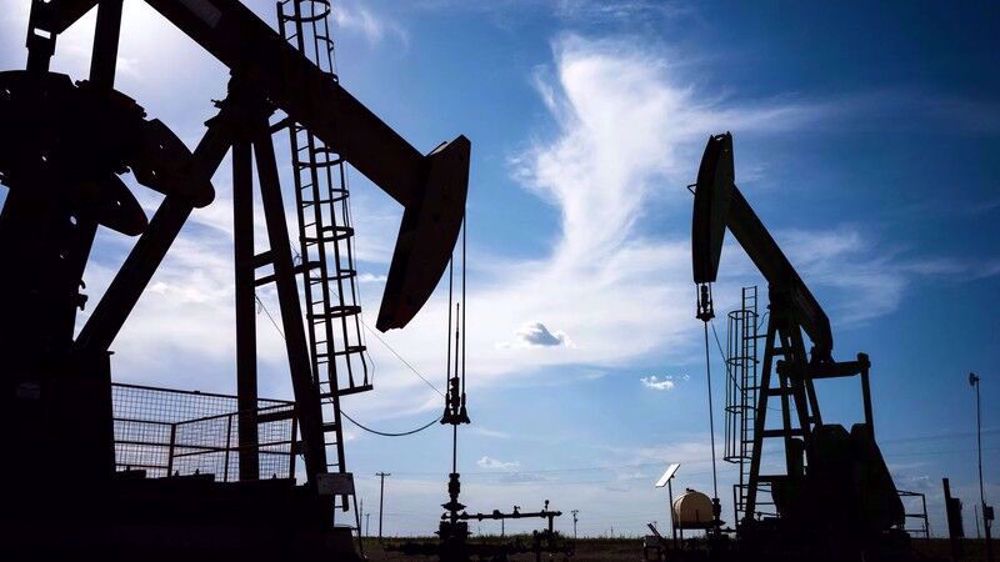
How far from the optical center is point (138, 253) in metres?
8.76

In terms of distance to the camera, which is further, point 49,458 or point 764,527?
point 764,527

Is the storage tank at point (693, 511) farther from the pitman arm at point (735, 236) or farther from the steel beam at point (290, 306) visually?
the steel beam at point (290, 306)

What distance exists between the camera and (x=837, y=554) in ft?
42.9

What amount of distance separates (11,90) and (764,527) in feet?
40.3

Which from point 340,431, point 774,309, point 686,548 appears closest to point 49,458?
point 340,431

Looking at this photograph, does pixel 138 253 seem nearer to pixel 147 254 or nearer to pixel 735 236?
pixel 147 254

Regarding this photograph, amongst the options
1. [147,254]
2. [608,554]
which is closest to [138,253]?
[147,254]

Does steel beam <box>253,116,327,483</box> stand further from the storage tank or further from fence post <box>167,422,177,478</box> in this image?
the storage tank

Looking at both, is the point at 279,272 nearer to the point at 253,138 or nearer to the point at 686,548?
the point at 253,138

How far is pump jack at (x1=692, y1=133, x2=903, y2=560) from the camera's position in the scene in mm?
13203

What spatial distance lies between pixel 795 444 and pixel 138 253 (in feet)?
38.8

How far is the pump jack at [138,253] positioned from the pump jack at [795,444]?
195 inches

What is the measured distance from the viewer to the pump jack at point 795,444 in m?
13.2

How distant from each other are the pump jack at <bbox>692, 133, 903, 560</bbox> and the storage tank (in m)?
0.93
